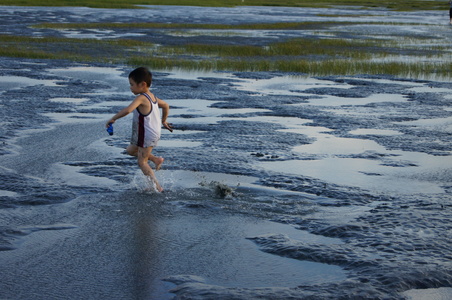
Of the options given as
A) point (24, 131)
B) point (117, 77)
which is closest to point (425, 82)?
point (117, 77)

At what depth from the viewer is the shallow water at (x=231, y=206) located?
5773 millimetres

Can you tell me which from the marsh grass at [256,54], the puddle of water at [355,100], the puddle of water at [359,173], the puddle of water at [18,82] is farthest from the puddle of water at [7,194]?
the marsh grass at [256,54]

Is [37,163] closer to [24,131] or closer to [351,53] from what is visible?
[24,131]

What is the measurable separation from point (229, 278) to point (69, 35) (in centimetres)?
3738

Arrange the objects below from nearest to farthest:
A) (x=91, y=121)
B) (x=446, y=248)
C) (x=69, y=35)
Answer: (x=446, y=248) < (x=91, y=121) < (x=69, y=35)

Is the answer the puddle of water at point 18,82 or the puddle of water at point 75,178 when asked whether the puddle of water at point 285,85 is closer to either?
the puddle of water at point 18,82

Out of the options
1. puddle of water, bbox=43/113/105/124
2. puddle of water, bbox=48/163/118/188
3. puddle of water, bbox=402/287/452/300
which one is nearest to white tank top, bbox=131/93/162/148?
puddle of water, bbox=48/163/118/188

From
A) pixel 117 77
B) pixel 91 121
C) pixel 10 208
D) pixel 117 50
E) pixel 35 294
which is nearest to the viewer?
pixel 35 294

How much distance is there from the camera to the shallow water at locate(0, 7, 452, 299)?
18.9ft

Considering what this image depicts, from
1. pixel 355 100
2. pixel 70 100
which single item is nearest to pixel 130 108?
pixel 70 100

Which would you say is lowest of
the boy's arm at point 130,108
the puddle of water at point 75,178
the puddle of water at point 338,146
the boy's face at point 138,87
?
the puddle of water at point 75,178

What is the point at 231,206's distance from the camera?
800cm

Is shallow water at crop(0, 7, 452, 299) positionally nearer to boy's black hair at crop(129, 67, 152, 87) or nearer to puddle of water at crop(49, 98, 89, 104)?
puddle of water at crop(49, 98, 89, 104)

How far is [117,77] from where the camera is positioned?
72.7 feet
